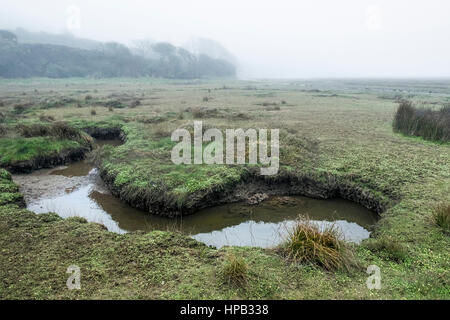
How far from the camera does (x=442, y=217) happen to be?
6.42 meters

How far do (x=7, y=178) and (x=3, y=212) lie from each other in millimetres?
3474

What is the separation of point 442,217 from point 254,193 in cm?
527

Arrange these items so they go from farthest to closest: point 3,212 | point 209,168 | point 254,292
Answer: point 209,168 → point 3,212 → point 254,292

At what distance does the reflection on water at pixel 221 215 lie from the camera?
311 inches

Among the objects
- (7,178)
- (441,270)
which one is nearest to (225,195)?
(441,270)

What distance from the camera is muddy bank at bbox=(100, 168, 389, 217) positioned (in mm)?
8781

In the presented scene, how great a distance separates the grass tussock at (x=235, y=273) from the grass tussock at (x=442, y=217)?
4764 millimetres

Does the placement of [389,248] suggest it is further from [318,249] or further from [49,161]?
[49,161]

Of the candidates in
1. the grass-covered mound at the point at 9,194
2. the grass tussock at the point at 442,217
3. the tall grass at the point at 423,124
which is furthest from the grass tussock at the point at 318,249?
the tall grass at the point at 423,124

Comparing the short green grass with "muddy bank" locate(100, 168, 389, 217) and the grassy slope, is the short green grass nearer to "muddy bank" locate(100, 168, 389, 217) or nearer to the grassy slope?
"muddy bank" locate(100, 168, 389, 217)

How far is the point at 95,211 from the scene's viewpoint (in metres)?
9.21

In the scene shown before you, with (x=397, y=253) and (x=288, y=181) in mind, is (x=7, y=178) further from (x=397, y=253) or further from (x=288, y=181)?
(x=397, y=253)

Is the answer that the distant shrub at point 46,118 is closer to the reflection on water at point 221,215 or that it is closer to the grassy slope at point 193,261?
the reflection on water at point 221,215

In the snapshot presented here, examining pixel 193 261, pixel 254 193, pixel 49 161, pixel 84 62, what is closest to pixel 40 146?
pixel 49 161
